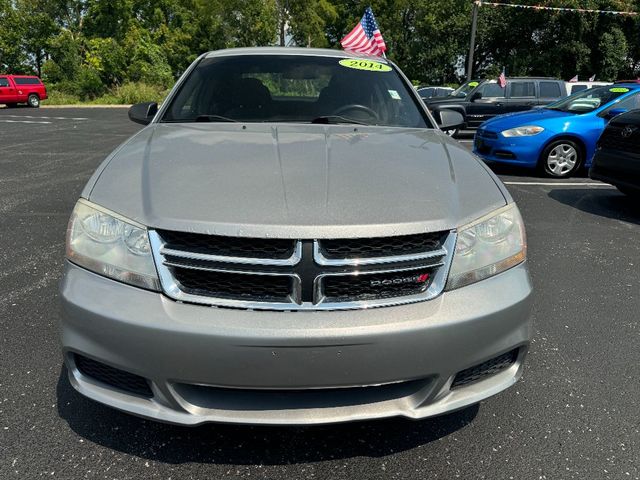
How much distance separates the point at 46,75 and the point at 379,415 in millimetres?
46933

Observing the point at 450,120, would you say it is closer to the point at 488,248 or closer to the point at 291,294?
the point at 488,248

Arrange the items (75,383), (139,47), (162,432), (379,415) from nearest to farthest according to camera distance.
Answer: (379,415)
(75,383)
(162,432)
(139,47)

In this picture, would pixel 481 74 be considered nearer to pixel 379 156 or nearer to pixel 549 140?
pixel 549 140

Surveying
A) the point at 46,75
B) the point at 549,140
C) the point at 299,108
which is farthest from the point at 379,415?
the point at 46,75

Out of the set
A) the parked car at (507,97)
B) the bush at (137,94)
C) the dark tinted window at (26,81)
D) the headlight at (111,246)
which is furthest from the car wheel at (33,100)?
the headlight at (111,246)

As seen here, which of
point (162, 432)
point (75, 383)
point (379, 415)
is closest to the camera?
point (379, 415)

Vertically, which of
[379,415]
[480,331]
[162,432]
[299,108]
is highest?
[299,108]

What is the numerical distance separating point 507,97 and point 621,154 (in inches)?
327

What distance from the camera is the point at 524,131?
26.2ft

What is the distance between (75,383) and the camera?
1778 mm

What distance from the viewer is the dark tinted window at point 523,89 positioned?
13.4m

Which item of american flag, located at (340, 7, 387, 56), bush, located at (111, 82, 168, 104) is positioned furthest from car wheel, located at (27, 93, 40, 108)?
american flag, located at (340, 7, 387, 56)

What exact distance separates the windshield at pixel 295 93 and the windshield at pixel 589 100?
235 inches

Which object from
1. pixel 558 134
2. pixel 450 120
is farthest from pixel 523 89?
pixel 450 120
